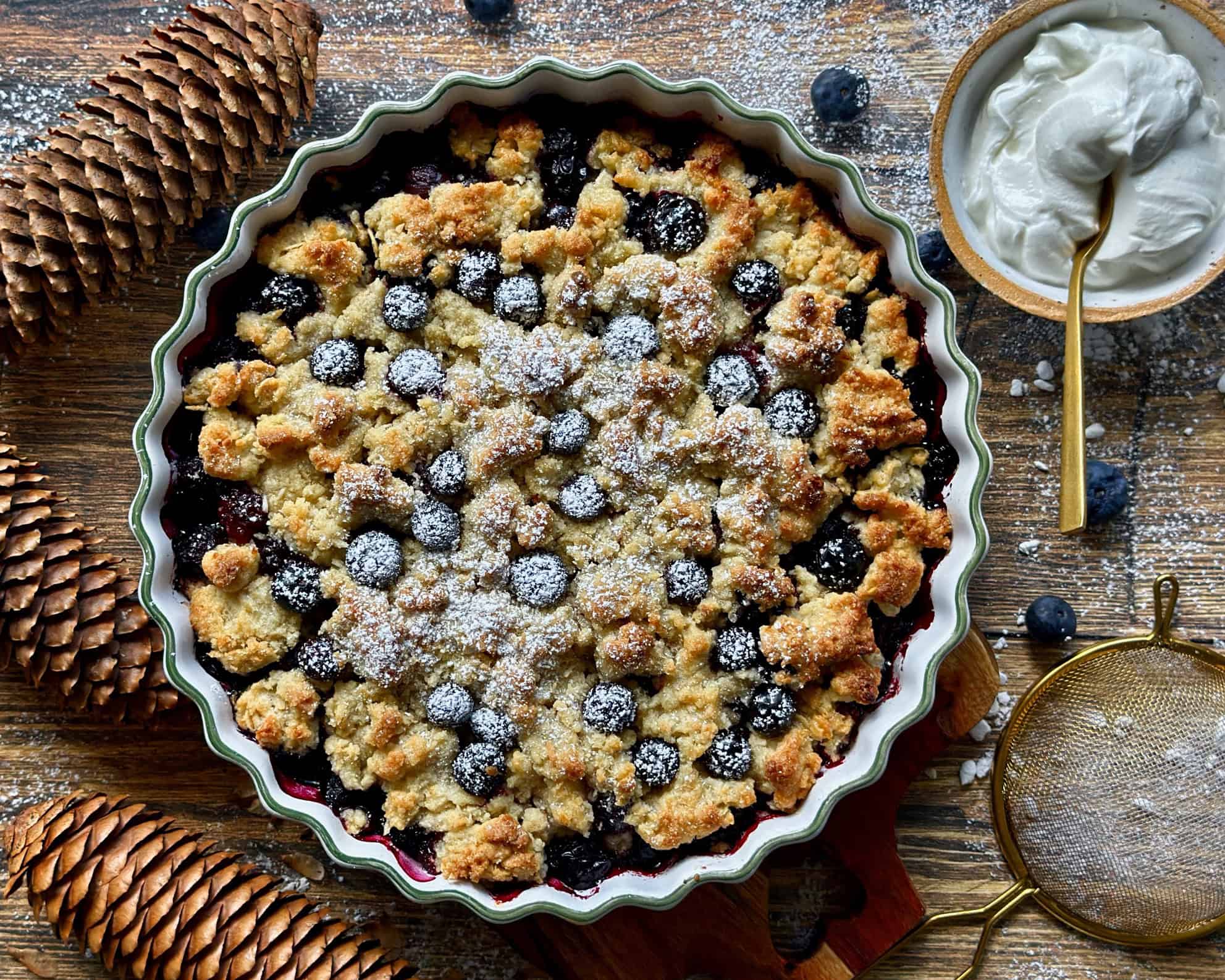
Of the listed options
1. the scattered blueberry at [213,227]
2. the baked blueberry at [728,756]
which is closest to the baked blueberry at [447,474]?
the baked blueberry at [728,756]

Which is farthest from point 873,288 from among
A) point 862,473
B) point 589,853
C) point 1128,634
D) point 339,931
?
point 339,931

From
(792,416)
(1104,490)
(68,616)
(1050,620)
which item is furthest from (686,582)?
(68,616)

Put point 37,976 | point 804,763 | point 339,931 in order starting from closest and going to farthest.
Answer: point 804,763
point 339,931
point 37,976

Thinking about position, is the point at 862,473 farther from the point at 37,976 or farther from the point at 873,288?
the point at 37,976

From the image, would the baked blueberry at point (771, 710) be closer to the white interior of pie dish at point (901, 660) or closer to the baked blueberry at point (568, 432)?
the white interior of pie dish at point (901, 660)

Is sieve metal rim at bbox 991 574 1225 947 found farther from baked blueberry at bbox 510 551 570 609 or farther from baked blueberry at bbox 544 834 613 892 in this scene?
baked blueberry at bbox 510 551 570 609

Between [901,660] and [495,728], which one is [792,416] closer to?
[901,660]
